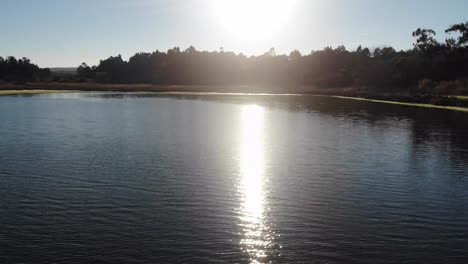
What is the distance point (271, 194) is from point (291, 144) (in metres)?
20.4

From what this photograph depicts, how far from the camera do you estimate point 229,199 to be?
88.0ft

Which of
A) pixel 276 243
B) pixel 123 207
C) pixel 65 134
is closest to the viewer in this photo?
pixel 276 243

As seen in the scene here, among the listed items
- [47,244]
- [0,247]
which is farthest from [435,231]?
[0,247]

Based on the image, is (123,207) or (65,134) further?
(65,134)

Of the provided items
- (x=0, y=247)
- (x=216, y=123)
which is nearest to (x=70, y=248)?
(x=0, y=247)

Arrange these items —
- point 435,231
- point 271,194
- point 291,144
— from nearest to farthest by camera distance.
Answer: point 435,231, point 271,194, point 291,144

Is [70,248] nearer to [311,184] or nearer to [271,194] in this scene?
[271,194]

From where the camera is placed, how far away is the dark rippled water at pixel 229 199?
1934 cm

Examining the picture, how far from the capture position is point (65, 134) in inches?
2031

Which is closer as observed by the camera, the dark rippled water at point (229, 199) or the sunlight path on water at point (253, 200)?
the dark rippled water at point (229, 199)

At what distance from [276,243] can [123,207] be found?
28.1ft

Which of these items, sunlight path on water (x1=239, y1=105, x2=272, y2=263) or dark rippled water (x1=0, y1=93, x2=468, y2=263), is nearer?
dark rippled water (x1=0, y1=93, x2=468, y2=263)

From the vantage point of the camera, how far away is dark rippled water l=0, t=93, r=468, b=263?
63.5 ft

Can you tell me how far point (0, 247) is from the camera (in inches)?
746
